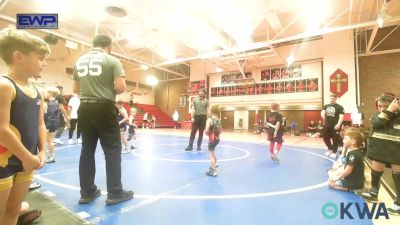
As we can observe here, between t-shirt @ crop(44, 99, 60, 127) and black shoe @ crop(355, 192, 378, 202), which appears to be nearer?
black shoe @ crop(355, 192, 378, 202)

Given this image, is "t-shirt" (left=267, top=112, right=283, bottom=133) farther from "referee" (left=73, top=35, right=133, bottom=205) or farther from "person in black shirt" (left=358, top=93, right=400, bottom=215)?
"referee" (left=73, top=35, right=133, bottom=205)

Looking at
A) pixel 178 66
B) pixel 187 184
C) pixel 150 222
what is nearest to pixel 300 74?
pixel 178 66

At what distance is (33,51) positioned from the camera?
1.38 meters

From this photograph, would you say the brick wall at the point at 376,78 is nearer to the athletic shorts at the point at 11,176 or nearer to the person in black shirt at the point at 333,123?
the person in black shirt at the point at 333,123

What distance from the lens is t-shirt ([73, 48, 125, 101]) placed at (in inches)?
96.0

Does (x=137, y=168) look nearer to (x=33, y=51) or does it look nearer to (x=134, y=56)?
(x=33, y=51)

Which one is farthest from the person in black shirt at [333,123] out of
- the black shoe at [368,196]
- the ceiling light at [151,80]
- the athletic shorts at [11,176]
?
the ceiling light at [151,80]

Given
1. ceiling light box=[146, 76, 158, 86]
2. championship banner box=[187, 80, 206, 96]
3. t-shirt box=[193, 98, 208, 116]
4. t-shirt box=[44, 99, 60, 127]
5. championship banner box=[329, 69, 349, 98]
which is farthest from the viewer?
ceiling light box=[146, 76, 158, 86]

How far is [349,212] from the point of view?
7.75 ft

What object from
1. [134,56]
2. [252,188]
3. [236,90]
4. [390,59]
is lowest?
[252,188]

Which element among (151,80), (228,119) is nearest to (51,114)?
(228,119)

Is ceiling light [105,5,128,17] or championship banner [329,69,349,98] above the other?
ceiling light [105,5,128,17]

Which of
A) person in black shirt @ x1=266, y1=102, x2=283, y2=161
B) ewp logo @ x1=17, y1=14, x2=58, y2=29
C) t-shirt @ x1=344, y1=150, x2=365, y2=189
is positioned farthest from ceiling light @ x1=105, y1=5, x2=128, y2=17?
t-shirt @ x1=344, y1=150, x2=365, y2=189

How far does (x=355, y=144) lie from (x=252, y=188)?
1.62 meters
